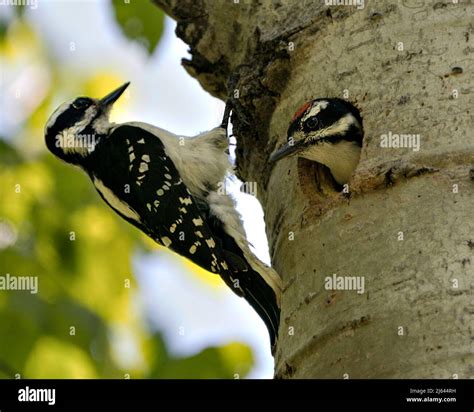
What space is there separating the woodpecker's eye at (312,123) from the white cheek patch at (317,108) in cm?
3

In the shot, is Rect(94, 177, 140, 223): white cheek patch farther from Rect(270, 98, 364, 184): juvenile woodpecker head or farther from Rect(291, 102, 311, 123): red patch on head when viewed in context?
Rect(291, 102, 311, 123): red patch on head

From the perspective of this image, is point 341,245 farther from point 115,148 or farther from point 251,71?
point 115,148

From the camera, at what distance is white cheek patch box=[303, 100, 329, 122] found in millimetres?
3653

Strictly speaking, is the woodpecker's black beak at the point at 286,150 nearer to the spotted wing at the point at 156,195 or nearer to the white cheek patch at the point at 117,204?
the spotted wing at the point at 156,195

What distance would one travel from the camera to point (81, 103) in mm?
5426

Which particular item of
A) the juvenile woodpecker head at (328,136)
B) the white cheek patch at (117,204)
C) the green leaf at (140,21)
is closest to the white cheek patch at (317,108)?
the juvenile woodpecker head at (328,136)

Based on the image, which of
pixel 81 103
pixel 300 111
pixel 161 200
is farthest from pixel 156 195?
pixel 300 111

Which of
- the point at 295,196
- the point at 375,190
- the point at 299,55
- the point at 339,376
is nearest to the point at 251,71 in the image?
the point at 299,55

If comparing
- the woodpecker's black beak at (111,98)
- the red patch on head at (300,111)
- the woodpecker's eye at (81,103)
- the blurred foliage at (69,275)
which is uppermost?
the woodpecker's black beak at (111,98)

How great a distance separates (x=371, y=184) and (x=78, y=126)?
9.08 ft

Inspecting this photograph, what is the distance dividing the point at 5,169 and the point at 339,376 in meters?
2.10

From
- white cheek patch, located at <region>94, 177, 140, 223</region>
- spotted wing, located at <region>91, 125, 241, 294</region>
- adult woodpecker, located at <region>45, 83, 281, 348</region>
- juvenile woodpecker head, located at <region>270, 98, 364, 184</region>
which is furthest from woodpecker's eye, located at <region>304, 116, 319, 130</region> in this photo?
white cheek patch, located at <region>94, 177, 140, 223</region>

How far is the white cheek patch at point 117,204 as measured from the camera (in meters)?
4.80

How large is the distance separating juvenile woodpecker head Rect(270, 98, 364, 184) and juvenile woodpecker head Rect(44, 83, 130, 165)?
5.27ft
